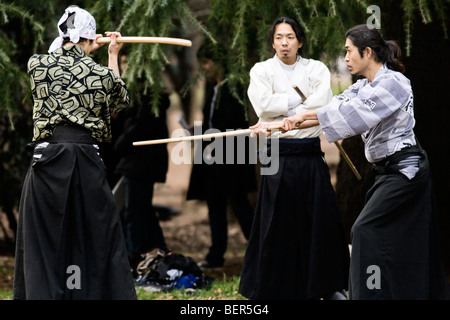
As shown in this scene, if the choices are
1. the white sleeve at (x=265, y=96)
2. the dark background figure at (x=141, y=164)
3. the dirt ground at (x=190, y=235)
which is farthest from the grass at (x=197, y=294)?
the white sleeve at (x=265, y=96)

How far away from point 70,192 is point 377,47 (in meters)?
2.05

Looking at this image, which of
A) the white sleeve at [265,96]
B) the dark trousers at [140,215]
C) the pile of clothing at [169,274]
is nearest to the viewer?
the white sleeve at [265,96]

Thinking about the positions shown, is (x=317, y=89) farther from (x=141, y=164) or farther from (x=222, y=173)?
(x=141, y=164)

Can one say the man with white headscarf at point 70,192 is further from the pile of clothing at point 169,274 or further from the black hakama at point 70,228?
the pile of clothing at point 169,274

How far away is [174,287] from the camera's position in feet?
21.6

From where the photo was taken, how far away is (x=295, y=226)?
18.1 ft

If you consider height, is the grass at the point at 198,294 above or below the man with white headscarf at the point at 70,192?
below

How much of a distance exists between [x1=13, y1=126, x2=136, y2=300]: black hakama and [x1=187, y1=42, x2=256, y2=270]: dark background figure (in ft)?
9.09

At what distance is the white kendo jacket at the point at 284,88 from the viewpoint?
5.48 metres

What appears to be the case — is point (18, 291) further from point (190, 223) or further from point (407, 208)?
point (190, 223)

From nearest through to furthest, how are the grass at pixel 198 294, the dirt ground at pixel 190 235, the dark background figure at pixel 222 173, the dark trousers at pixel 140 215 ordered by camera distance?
the grass at pixel 198 294, the dark background figure at pixel 222 173, the dark trousers at pixel 140 215, the dirt ground at pixel 190 235

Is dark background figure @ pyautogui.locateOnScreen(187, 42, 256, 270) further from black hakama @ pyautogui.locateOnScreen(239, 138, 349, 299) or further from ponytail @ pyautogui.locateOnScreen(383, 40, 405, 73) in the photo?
ponytail @ pyautogui.locateOnScreen(383, 40, 405, 73)

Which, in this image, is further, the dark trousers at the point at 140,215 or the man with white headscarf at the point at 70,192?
the dark trousers at the point at 140,215

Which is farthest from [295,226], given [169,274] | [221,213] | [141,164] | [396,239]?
[141,164]
